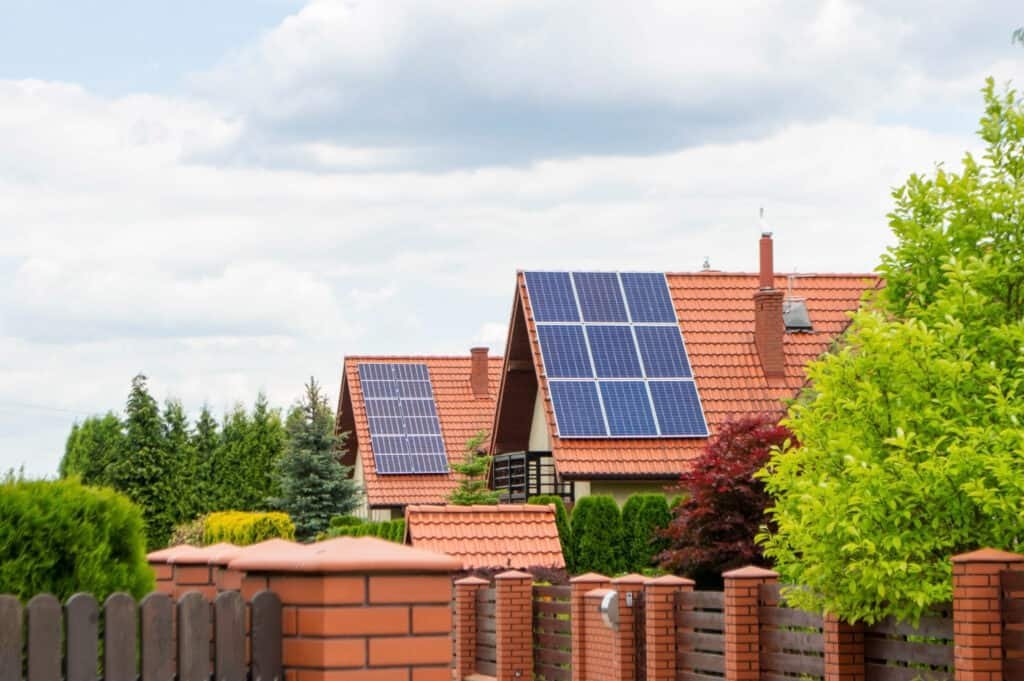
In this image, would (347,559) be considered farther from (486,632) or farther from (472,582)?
(472,582)

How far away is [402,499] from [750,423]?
23314 mm

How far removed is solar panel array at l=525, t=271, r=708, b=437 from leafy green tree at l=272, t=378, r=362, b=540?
13182 mm

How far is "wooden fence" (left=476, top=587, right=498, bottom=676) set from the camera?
20.6 metres

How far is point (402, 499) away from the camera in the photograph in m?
45.2

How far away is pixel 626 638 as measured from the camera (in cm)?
1744

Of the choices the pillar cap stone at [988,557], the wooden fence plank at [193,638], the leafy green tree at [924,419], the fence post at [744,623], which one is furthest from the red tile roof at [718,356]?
the wooden fence plank at [193,638]

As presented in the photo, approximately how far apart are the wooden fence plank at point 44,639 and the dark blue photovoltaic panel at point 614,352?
27.8 metres

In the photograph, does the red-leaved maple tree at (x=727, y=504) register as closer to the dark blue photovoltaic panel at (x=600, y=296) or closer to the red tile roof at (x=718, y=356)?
the red tile roof at (x=718, y=356)

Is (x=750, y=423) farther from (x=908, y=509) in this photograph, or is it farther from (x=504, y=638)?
(x=908, y=509)

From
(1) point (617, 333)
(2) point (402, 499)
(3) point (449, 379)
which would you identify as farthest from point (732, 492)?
(3) point (449, 379)

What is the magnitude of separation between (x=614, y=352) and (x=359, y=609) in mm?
27987

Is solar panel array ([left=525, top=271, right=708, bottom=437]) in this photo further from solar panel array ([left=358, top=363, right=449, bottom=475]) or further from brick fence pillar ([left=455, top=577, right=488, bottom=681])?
solar panel array ([left=358, top=363, right=449, bottom=475])

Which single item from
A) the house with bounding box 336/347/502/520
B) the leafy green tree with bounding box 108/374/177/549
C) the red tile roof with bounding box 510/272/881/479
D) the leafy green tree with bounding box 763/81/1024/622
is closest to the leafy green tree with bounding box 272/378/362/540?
the house with bounding box 336/347/502/520

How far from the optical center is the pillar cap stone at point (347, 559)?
199 inches
